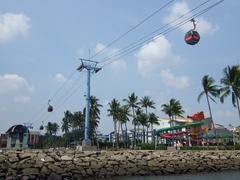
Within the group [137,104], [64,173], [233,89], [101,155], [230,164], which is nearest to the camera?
[64,173]

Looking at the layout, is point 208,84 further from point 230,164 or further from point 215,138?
point 230,164

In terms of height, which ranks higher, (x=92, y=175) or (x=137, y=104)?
(x=137, y=104)

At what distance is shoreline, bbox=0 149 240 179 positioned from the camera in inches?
900

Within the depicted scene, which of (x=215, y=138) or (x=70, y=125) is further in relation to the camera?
(x=70, y=125)

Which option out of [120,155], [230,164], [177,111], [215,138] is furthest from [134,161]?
[177,111]

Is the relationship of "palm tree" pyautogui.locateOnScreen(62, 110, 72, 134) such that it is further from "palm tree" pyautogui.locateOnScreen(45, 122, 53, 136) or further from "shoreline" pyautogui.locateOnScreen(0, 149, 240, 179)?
"shoreline" pyautogui.locateOnScreen(0, 149, 240, 179)

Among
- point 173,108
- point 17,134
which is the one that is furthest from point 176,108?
point 17,134

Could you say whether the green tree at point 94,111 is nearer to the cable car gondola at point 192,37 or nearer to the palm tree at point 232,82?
the palm tree at point 232,82

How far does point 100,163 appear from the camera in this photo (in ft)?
83.2

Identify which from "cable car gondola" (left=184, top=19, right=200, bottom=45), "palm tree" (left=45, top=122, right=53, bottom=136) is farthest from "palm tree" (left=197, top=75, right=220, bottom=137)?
"palm tree" (left=45, top=122, right=53, bottom=136)

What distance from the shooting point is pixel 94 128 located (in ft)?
240

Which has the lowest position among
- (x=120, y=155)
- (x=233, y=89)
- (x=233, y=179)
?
(x=233, y=179)

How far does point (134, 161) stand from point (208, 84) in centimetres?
3325

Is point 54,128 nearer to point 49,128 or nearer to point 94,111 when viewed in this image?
point 49,128
